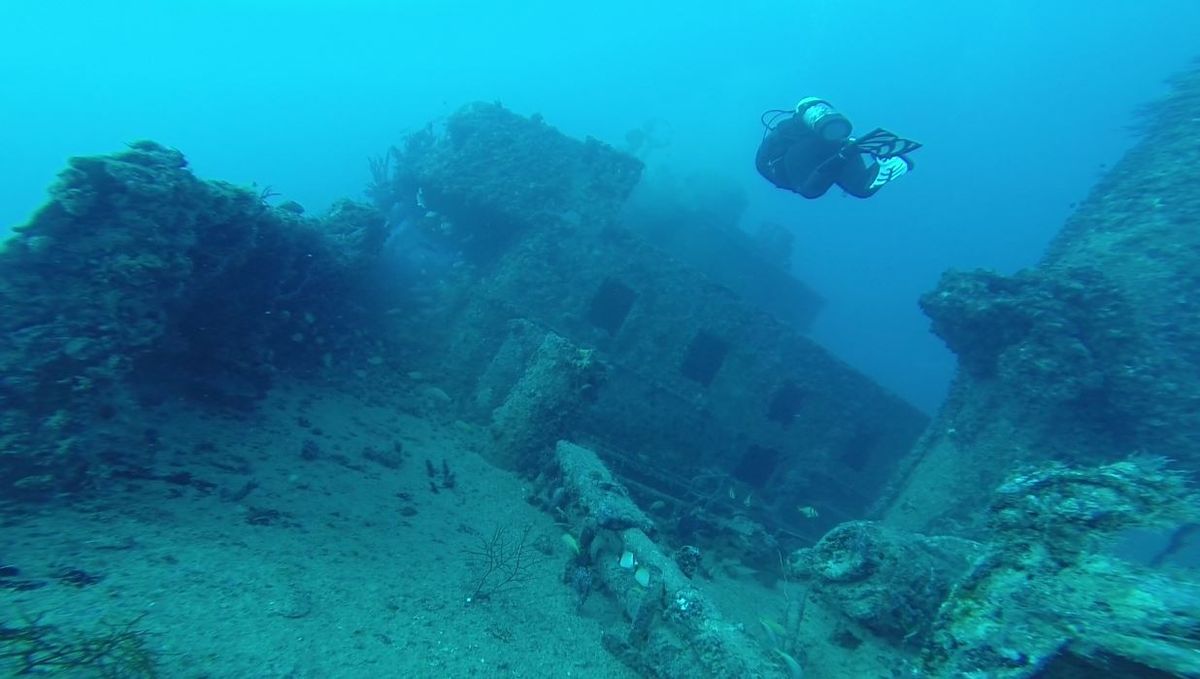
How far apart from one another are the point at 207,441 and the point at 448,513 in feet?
11.8

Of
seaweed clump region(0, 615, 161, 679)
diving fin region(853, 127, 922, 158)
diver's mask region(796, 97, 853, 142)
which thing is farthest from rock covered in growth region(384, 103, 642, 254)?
seaweed clump region(0, 615, 161, 679)

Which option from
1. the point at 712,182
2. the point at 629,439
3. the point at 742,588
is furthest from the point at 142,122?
the point at 742,588

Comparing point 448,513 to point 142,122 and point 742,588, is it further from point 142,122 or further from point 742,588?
point 142,122

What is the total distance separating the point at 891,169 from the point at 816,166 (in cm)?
119

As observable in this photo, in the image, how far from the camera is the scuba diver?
7973 millimetres

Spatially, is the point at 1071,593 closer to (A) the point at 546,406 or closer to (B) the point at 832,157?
(B) the point at 832,157

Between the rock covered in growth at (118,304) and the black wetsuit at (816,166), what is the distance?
9113mm

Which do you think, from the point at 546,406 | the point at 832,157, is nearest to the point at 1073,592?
the point at 832,157

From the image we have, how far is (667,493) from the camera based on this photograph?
12.6 meters

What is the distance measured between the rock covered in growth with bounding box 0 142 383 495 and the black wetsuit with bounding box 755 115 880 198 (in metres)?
9.11

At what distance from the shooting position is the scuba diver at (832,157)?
7973 millimetres

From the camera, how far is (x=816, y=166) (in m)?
8.33

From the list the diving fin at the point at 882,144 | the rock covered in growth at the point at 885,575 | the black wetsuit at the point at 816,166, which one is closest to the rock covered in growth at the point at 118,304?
the rock covered in growth at the point at 885,575

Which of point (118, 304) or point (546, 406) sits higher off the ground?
point (546, 406)
